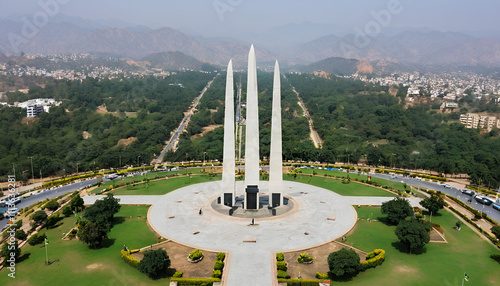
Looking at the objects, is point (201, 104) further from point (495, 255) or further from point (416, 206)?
point (495, 255)

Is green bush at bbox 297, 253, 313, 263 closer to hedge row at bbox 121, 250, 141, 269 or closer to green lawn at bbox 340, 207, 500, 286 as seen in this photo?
Answer: green lawn at bbox 340, 207, 500, 286

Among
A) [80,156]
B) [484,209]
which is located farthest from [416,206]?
[80,156]

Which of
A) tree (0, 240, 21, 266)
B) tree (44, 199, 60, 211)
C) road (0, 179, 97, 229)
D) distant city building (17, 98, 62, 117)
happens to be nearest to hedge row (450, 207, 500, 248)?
tree (0, 240, 21, 266)

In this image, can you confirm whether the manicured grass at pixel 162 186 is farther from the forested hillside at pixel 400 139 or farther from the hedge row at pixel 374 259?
the hedge row at pixel 374 259

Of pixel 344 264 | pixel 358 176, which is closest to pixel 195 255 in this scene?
pixel 344 264

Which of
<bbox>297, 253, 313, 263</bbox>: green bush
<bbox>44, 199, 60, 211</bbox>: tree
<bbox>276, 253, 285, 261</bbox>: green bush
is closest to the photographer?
<bbox>276, 253, 285, 261</bbox>: green bush

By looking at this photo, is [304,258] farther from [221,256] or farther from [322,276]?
[221,256]
